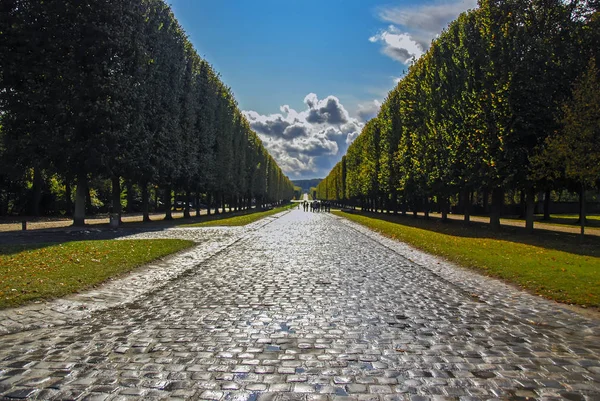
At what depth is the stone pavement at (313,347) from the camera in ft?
15.2

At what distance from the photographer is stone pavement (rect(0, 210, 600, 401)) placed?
4.63 meters

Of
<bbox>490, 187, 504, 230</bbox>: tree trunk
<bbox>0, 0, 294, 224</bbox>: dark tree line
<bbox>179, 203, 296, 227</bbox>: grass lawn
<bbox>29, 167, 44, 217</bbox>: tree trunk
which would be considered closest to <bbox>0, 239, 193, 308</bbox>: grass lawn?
<bbox>0, 0, 294, 224</bbox>: dark tree line

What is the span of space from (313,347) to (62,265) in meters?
9.40

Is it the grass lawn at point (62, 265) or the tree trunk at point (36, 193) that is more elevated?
the tree trunk at point (36, 193)

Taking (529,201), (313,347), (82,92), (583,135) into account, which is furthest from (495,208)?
(82,92)

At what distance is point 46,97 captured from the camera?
1012 inches

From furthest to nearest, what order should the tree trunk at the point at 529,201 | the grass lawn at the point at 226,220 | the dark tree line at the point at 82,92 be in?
the grass lawn at the point at 226,220, the dark tree line at the point at 82,92, the tree trunk at the point at 529,201

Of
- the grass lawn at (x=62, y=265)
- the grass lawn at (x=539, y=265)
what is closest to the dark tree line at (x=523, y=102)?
the grass lawn at (x=539, y=265)

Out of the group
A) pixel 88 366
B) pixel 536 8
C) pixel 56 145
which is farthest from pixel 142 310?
pixel 536 8

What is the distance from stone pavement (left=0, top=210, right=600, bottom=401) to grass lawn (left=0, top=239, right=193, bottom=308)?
189cm

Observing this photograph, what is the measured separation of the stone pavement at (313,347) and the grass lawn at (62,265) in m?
1.89

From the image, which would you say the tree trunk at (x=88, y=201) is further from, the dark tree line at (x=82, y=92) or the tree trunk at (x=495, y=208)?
the tree trunk at (x=495, y=208)

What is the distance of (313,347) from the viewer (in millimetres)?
5969

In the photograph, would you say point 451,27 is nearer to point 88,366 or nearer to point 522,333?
point 522,333
